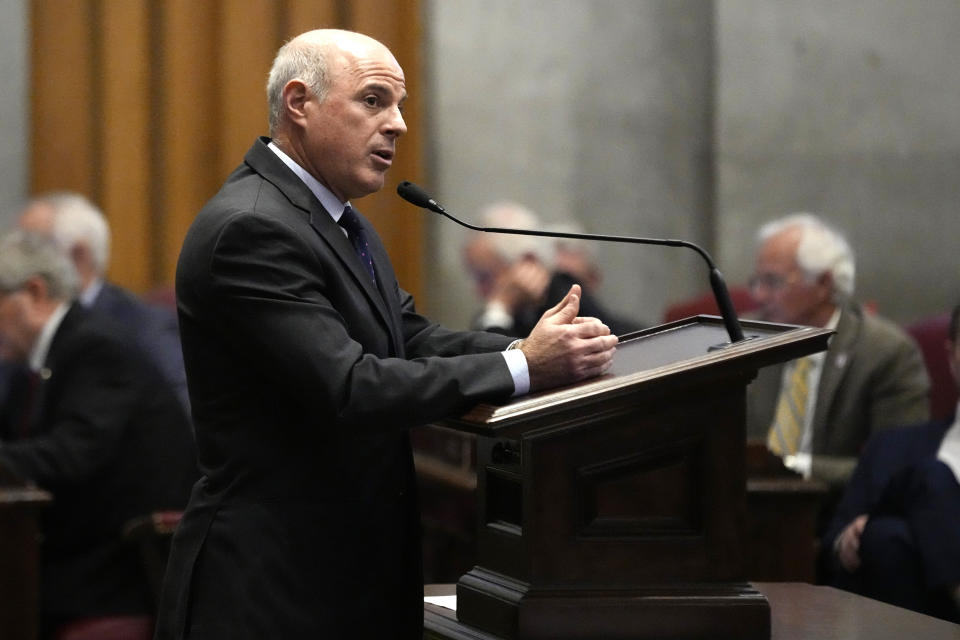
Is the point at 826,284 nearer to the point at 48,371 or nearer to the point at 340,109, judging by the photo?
the point at 48,371

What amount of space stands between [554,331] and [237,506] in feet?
1.75

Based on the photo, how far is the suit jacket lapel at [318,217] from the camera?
2238 millimetres

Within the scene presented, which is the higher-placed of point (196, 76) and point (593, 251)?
point (196, 76)

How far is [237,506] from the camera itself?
7.13 ft

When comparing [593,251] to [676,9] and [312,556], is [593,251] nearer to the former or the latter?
[676,9]

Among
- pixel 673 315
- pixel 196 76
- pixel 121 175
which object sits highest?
pixel 196 76

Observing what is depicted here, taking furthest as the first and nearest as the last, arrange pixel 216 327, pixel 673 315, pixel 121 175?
pixel 121 175 < pixel 673 315 < pixel 216 327

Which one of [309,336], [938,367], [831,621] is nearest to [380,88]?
[309,336]

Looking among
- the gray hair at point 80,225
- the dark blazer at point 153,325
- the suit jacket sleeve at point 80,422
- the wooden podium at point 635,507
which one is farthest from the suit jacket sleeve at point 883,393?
the gray hair at point 80,225

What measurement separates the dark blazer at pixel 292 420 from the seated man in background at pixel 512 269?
143 inches

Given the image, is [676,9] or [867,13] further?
[676,9]

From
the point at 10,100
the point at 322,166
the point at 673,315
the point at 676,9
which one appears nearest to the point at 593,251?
the point at 673,315

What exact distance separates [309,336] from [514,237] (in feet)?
14.8

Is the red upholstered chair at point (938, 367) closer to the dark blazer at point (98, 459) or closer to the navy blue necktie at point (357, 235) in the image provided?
the dark blazer at point (98, 459)
